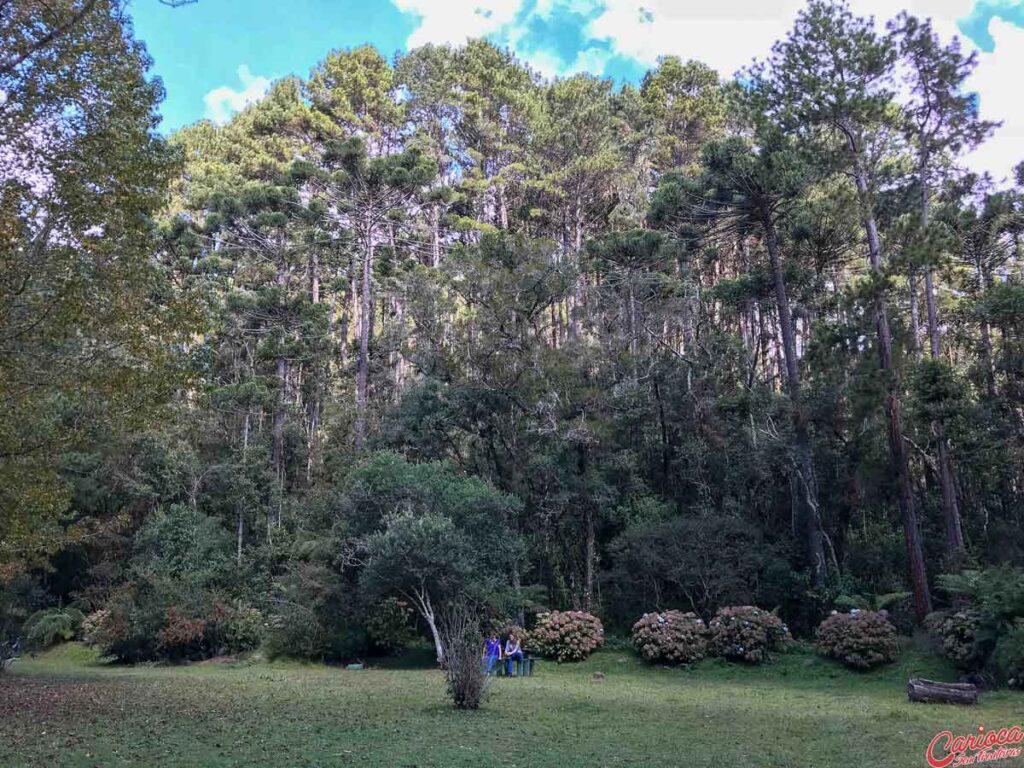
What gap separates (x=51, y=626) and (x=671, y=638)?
18534 mm

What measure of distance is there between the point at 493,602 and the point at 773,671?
603cm

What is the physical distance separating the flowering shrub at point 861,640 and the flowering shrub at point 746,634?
4.00 ft

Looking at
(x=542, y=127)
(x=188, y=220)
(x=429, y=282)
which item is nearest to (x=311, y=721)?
(x=429, y=282)

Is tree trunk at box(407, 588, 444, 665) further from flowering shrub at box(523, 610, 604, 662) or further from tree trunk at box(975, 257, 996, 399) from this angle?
tree trunk at box(975, 257, 996, 399)

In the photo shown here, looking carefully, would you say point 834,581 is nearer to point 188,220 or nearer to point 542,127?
point 542,127

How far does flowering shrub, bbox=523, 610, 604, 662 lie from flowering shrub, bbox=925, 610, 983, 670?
707cm

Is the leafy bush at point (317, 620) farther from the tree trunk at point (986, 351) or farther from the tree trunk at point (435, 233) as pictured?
the tree trunk at point (986, 351)

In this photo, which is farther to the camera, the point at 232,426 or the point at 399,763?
the point at 232,426

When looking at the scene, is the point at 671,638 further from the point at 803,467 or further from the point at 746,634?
the point at 803,467

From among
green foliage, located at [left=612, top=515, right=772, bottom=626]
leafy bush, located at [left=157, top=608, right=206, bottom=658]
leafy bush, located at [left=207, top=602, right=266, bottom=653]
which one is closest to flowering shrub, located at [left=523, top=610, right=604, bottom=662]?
green foliage, located at [left=612, top=515, right=772, bottom=626]

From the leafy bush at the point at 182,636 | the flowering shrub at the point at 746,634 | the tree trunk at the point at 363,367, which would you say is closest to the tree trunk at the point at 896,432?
the flowering shrub at the point at 746,634

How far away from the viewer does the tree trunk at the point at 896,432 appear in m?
14.6

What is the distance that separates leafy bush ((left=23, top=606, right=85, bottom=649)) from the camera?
21.9 meters

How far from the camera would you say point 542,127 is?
103ft
